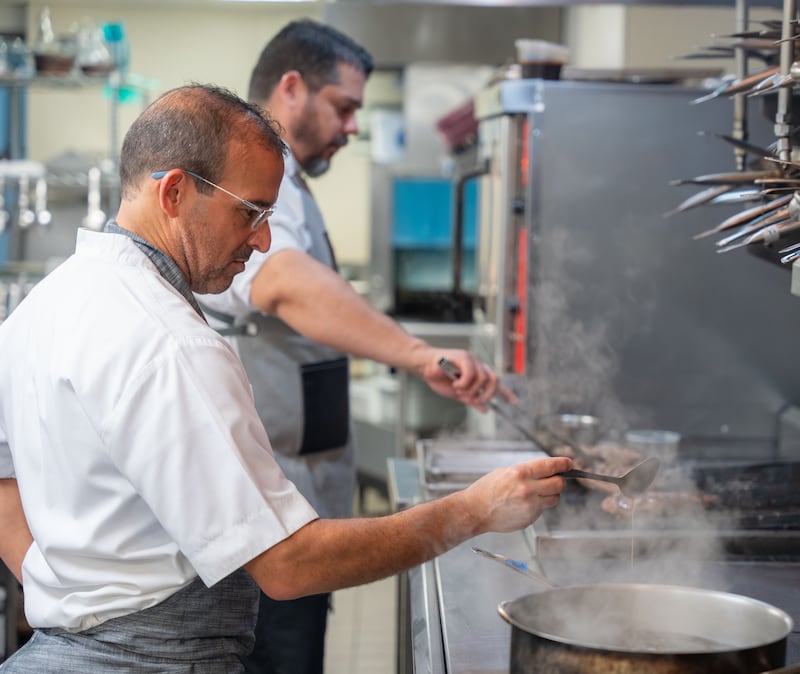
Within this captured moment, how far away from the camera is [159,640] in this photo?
138 centimetres

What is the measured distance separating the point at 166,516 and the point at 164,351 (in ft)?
0.63

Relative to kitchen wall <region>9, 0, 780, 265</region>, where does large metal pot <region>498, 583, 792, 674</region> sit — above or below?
below

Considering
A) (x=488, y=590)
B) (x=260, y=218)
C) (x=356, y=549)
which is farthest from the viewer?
(x=488, y=590)

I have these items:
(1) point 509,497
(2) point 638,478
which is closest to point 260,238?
(1) point 509,497

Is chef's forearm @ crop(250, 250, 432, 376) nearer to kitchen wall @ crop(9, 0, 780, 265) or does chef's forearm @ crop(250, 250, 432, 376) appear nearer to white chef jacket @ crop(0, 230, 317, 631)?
white chef jacket @ crop(0, 230, 317, 631)

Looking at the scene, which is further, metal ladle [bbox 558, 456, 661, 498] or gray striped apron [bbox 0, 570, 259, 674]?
metal ladle [bbox 558, 456, 661, 498]

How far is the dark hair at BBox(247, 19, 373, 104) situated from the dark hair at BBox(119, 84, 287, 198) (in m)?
1.16

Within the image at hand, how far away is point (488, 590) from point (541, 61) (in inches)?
65.6

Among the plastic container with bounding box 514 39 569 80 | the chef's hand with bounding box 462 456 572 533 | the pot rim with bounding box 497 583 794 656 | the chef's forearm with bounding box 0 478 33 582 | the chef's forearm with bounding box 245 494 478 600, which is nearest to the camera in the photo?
the pot rim with bounding box 497 583 794 656

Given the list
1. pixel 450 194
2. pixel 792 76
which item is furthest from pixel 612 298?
pixel 450 194

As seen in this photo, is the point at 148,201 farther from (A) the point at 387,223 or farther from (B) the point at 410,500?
(A) the point at 387,223

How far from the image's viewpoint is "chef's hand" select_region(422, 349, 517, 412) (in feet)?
7.77

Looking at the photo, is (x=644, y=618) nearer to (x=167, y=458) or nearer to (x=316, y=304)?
(x=167, y=458)

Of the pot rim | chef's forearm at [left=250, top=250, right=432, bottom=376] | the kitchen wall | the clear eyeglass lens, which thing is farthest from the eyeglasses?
the kitchen wall
